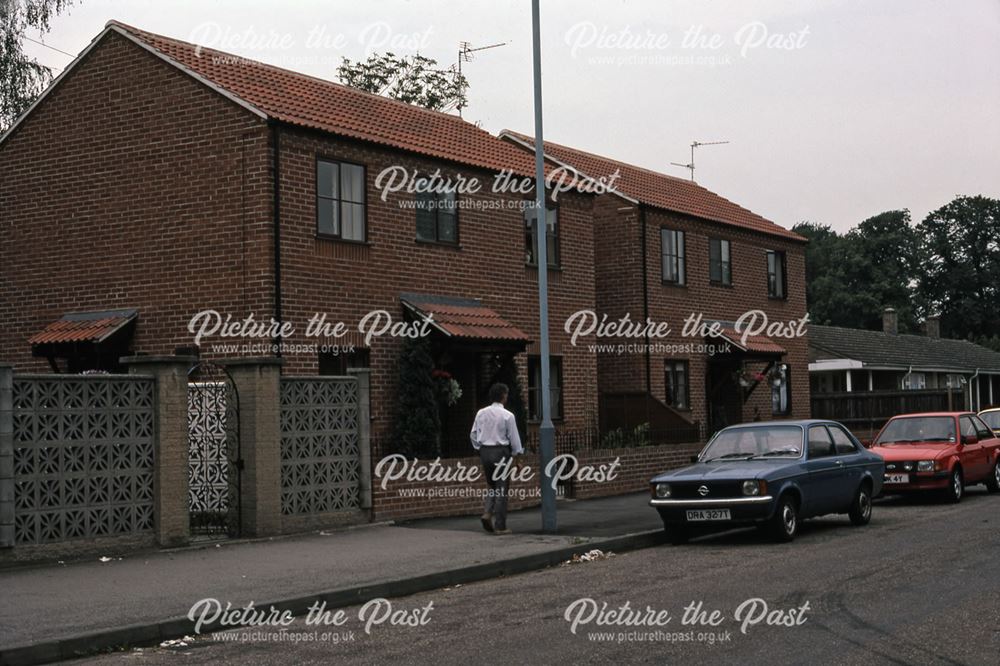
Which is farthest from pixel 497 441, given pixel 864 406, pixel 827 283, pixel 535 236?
pixel 827 283

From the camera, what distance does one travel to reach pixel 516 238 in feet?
80.1

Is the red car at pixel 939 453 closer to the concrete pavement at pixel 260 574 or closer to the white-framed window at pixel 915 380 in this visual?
the concrete pavement at pixel 260 574

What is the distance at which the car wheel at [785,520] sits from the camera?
15.1 metres

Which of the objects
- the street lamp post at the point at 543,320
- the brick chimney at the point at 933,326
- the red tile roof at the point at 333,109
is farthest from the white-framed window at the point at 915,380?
the street lamp post at the point at 543,320

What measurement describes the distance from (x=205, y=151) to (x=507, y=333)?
6053 mm

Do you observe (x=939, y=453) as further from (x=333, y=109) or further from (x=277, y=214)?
(x=333, y=109)

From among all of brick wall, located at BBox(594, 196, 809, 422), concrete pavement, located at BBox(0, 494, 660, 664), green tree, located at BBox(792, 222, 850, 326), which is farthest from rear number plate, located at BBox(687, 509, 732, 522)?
green tree, located at BBox(792, 222, 850, 326)

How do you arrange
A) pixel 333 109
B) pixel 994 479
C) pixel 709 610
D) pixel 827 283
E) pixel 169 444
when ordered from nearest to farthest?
pixel 709 610
pixel 169 444
pixel 333 109
pixel 994 479
pixel 827 283

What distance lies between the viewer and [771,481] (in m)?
15.0

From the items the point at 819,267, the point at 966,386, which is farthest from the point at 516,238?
the point at 819,267

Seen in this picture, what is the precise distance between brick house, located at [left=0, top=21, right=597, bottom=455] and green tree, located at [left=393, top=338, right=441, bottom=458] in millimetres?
407

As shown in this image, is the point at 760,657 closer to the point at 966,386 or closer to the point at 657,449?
the point at 657,449

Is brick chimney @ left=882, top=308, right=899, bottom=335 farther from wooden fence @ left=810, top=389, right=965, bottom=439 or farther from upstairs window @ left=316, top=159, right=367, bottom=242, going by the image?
upstairs window @ left=316, top=159, right=367, bottom=242

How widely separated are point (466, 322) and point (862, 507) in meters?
7.64
